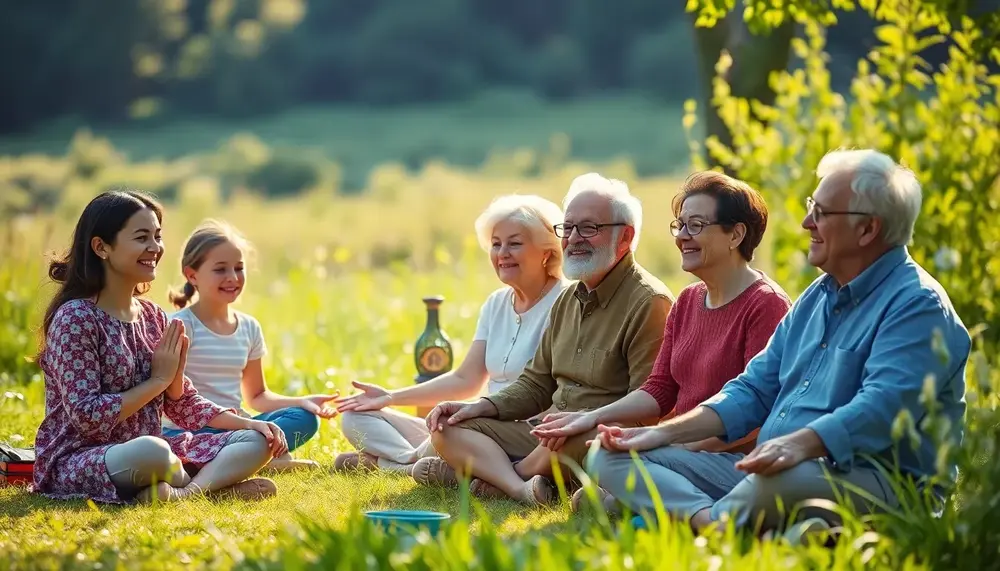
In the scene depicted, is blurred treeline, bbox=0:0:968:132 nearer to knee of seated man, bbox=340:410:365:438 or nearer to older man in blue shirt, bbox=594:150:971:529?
knee of seated man, bbox=340:410:365:438

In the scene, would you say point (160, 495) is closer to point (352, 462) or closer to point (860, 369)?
point (352, 462)

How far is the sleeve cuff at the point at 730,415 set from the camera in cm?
401

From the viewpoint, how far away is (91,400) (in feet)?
15.3

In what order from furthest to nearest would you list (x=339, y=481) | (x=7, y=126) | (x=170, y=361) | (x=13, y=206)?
(x=7, y=126)
(x=13, y=206)
(x=339, y=481)
(x=170, y=361)

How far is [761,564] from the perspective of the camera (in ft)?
9.90

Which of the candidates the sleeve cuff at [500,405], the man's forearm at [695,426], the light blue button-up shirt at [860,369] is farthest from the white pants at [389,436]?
the light blue button-up shirt at [860,369]

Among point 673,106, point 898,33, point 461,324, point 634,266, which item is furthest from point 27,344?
point 673,106

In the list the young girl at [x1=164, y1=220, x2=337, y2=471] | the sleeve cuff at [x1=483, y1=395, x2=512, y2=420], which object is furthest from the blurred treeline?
the sleeve cuff at [x1=483, y1=395, x2=512, y2=420]

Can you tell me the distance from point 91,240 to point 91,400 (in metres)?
0.63

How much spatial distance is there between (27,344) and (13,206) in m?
26.5

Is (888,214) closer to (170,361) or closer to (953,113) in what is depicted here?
(170,361)

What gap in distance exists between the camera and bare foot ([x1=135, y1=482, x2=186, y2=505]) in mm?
4730

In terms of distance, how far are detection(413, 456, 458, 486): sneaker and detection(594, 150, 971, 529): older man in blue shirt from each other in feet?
3.97

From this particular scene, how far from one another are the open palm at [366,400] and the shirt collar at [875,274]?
248 centimetres
